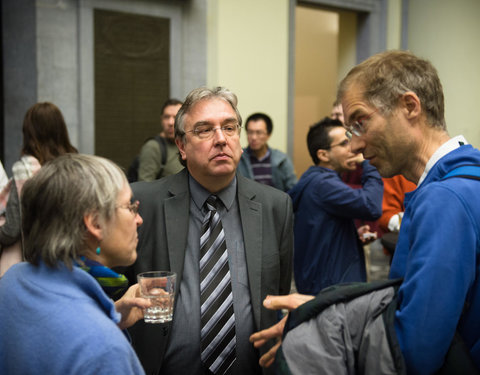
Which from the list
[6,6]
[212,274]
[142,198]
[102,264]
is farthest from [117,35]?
[102,264]

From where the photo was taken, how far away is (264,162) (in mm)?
6129

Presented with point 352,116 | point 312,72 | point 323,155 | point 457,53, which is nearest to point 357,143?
point 352,116

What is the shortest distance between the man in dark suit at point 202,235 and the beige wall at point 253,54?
5015 mm

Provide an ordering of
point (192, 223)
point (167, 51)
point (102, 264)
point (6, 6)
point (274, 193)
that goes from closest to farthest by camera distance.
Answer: point (102, 264) → point (192, 223) → point (274, 193) → point (6, 6) → point (167, 51)

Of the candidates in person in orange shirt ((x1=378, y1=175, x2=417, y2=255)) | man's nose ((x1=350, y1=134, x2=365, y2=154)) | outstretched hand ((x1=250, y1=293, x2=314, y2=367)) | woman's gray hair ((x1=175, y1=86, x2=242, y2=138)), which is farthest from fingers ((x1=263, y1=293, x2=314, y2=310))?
person in orange shirt ((x1=378, y1=175, x2=417, y2=255))

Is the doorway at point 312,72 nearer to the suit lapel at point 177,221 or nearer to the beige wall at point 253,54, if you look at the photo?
the beige wall at point 253,54

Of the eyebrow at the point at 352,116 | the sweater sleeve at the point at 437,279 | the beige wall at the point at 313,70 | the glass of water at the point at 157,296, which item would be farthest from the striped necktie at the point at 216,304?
the beige wall at the point at 313,70

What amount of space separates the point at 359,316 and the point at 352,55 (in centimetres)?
899

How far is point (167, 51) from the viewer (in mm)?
7027

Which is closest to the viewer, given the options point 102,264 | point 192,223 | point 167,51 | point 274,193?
point 102,264

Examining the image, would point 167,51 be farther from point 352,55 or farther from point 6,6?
point 352,55

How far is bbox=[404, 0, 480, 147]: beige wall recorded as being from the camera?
29.9 ft

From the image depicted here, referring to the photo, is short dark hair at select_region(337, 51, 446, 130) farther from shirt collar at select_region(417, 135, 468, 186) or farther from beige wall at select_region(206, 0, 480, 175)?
beige wall at select_region(206, 0, 480, 175)

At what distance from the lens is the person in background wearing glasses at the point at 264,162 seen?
6.04 meters
